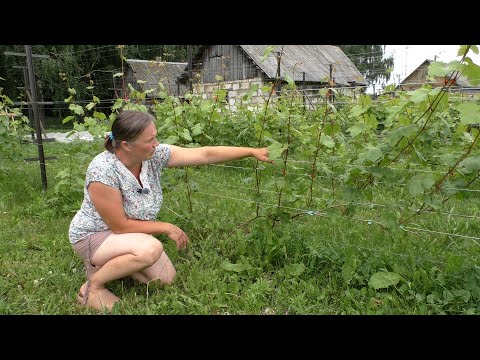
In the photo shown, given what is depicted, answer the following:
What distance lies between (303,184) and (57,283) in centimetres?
177

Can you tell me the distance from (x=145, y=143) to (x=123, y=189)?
0.31 meters

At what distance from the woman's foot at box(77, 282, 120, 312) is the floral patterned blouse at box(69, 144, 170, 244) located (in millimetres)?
353

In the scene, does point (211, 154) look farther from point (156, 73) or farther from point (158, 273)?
point (156, 73)

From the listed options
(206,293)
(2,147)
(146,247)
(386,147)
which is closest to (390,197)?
(386,147)

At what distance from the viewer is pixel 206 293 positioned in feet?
8.07

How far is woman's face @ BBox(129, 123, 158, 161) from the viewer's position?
93.9 inches

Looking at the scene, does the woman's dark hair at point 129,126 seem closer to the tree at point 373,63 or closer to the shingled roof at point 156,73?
the tree at point 373,63

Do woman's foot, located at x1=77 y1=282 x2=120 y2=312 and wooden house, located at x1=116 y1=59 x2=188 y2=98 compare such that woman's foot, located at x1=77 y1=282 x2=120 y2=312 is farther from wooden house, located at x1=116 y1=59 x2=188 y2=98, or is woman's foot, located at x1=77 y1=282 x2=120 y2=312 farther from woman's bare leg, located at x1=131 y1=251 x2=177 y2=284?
wooden house, located at x1=116 y1=59 x2=188 y2=98

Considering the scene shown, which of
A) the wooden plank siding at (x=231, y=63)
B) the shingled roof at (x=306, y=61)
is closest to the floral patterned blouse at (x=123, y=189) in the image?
the shingled roof at (x=306, y=61)

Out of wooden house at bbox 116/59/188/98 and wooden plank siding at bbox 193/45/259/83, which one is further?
wooden plank siding at bbox 193/45/259/83

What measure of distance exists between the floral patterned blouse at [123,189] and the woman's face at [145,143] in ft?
0.45

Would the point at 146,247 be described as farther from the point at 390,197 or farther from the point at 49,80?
the point at 49,80

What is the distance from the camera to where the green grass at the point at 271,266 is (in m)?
2.32

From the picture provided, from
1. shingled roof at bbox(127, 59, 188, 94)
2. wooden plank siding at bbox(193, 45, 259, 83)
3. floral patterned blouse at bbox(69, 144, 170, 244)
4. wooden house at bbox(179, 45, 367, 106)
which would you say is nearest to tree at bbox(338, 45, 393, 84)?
wooden house at bbox(179, 45, 367, 106)
